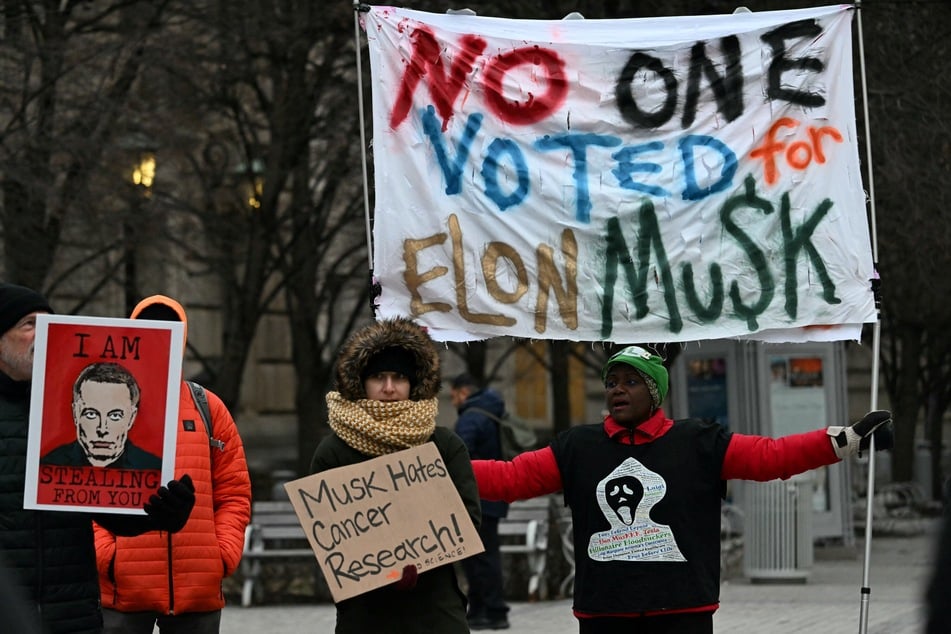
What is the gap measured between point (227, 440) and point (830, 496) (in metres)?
12.8

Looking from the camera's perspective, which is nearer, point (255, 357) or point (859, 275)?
point (859, 275)

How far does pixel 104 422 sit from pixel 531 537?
30.5 ft

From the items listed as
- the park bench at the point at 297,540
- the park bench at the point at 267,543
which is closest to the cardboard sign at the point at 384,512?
the park bench at the point at 297,540

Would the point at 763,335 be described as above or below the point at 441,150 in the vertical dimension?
below

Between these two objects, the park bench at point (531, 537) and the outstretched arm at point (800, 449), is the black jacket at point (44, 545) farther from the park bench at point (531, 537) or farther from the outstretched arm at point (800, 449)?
the park bench at point (531, 537)

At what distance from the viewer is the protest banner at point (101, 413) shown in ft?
16.3

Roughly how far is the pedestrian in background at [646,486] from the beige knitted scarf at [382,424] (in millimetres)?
656

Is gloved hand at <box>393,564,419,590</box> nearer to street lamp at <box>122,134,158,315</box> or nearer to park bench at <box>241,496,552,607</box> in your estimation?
park bench at <box>241,496,552,607</box>

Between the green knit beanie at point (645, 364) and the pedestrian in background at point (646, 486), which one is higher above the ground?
the green knit beanie at point (645, 364)

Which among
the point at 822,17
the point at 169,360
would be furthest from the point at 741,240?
the point at 169,360

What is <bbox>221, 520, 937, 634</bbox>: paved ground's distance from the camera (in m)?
12.0

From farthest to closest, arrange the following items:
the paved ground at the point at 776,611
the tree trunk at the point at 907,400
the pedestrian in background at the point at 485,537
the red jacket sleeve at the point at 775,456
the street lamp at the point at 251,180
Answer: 1. the tree trunk at the point at 907,400
2. the street lamp at the point at 251,180
3. the paved ground at the point at 776,611
4. the pedestrian in background at the point at 485,537
5. the red jacket sleeve at the point at 775,456

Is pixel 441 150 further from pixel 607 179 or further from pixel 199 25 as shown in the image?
pixel 199 25

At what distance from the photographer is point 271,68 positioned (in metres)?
17.7
